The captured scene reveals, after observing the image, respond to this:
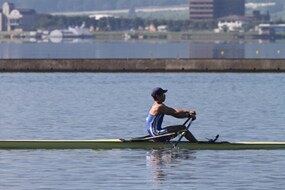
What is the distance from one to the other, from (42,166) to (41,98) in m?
47.1

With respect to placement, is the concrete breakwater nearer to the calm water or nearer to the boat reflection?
the calm water

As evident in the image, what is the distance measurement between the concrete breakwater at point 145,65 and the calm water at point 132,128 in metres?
3.41

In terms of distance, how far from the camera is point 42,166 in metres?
40.4

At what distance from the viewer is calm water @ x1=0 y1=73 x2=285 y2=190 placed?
123ft

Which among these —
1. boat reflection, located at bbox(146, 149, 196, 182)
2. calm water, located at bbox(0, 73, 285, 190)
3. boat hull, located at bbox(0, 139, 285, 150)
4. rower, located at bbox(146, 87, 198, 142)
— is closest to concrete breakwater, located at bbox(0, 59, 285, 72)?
calm water, located at bbox(0, 73, 285, 190)

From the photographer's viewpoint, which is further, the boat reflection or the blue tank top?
the blue tank top

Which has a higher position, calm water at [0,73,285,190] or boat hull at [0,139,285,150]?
boat hull at [0,139,285,150]

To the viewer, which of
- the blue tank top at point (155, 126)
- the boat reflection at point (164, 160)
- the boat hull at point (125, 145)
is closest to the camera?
the boat reflection at point (164, 160)

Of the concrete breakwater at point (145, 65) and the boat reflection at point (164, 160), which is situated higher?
the boat reflection at point (164, 160)

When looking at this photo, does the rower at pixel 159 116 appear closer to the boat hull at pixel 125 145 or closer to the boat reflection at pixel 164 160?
the boat hull at pixel 125 145

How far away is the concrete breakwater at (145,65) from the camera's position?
4857 inches

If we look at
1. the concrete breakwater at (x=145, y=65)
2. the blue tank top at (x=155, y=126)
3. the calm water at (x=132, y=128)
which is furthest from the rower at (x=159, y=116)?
the concrete breakwater at (x=145, y=65)

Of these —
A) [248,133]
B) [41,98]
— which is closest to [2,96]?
[41,98]

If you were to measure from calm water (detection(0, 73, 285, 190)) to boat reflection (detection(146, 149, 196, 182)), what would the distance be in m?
0.03
